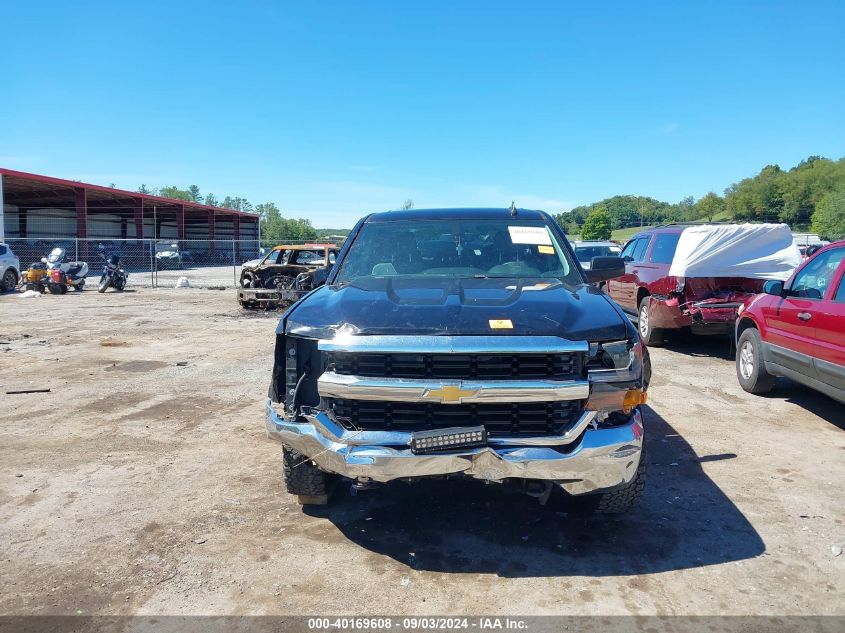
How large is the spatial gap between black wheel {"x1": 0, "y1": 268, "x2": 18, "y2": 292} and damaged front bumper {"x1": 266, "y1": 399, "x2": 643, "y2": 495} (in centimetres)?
2090

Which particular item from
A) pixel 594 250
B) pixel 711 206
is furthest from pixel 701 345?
pixel 711 206

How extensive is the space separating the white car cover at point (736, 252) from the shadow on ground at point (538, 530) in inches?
206

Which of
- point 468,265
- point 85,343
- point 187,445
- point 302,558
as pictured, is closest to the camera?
point 302,558

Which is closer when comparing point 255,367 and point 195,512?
point 195,512

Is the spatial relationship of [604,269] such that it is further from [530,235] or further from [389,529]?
[389,529]

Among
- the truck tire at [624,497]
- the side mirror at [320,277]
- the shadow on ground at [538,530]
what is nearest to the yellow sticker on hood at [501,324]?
the shadow on ground at [538,530]

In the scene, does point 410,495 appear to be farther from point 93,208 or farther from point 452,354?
point 93,208

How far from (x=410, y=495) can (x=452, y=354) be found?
59.1 inches

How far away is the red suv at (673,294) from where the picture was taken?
865 cm

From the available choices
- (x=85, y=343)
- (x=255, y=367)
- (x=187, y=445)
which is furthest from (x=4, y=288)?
(x=187, y=445)

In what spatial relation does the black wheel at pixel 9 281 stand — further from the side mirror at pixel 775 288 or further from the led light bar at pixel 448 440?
the side mirror at pixel 775 288

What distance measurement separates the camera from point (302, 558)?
3.24m

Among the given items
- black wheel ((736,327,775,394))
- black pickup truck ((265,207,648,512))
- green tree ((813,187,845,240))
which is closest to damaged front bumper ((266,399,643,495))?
black pickup truck ((265,207,648,512))

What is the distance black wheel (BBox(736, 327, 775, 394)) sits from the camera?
259 inches
